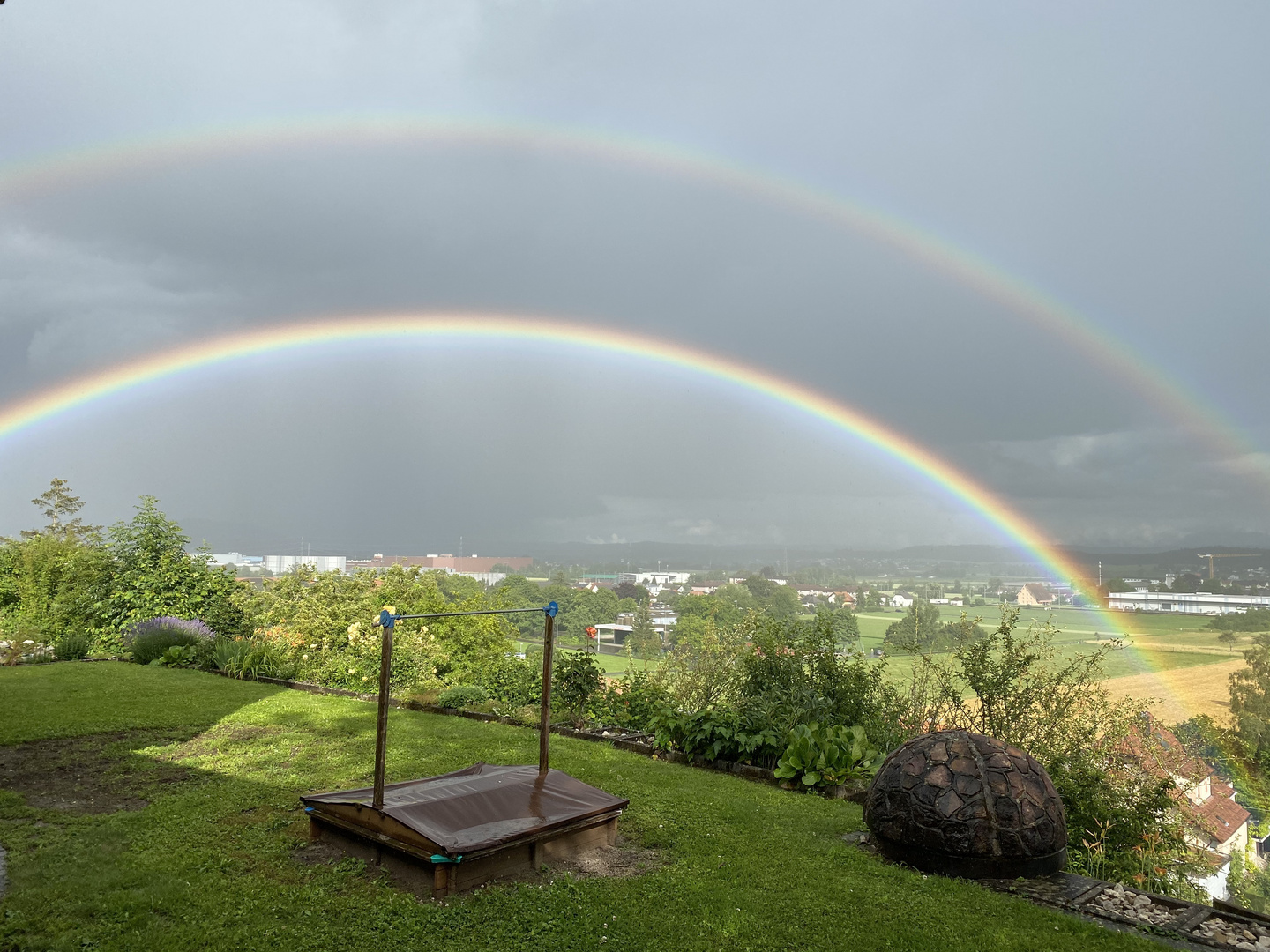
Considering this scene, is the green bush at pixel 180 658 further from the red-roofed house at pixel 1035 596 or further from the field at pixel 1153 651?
the red-roofed house at pixel 1035 596

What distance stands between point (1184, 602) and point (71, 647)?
23.6 m

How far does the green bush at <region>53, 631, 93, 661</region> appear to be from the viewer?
49.6 feet

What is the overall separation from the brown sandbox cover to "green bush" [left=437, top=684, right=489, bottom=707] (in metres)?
5.20

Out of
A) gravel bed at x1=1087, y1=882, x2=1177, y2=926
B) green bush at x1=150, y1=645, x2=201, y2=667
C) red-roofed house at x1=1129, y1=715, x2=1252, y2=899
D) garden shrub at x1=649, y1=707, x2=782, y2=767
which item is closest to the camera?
gravel bed at x1=1087, y1=882, x2=1177, y2=926

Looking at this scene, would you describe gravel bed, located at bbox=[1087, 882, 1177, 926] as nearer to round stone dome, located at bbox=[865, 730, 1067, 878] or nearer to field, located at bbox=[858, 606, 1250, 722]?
round stone dome, located at bbox=[865, 730, 1067, 878]

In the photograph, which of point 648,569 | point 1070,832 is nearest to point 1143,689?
point 1070,832

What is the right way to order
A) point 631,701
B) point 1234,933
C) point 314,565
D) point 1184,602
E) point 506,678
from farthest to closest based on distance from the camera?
1. point 1184,602
2. point 314,565
3. point 506,678
4. point 631,701
5. point 1234,933

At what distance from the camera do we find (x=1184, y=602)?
17.3m

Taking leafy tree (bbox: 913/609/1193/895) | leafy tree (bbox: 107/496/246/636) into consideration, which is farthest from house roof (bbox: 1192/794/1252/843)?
leafy tree (bbox: 107/496/246/636)

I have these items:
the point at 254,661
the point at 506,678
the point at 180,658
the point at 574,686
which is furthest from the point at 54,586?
the point at 574,686

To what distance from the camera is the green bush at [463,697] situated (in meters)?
11.3

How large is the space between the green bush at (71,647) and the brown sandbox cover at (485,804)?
42.2ft

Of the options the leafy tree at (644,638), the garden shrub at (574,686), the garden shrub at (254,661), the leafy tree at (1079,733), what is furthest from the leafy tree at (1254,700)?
the garden shrub at (254,661)

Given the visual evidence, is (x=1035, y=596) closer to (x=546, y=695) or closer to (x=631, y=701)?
(x=631, y=701)
